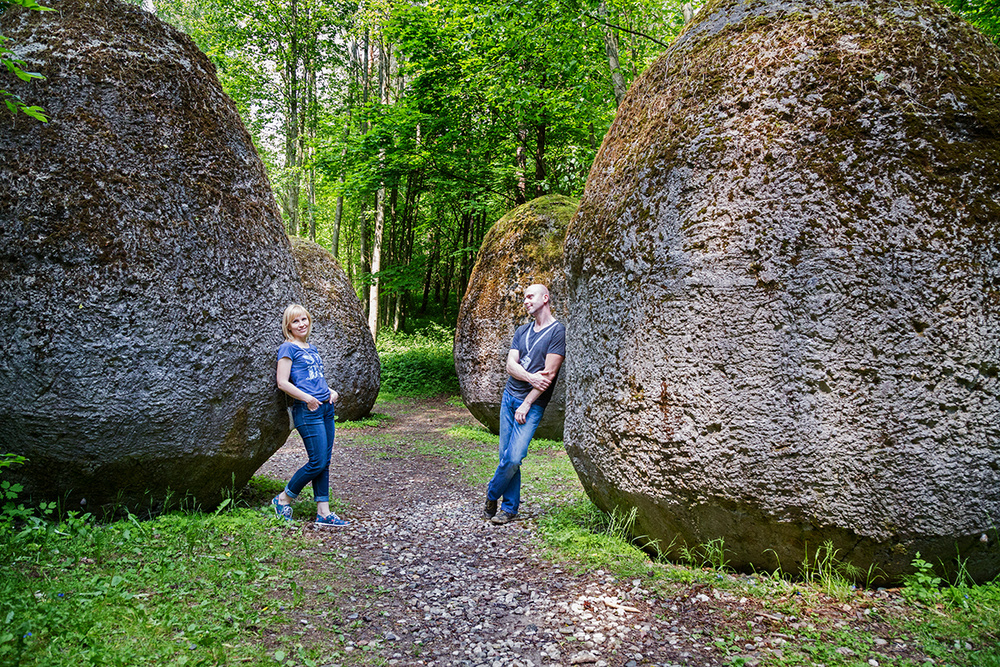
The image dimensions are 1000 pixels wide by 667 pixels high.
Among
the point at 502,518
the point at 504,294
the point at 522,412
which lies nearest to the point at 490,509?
the point at 502,518

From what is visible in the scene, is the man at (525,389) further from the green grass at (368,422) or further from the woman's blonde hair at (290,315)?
the green grass at (368,422)

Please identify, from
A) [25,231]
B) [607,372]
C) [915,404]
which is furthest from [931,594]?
[25,231]

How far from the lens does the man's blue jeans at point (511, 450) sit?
4.93m

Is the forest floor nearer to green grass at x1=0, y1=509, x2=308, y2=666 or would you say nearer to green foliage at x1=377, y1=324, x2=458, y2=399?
green grass at x1=0, y1=509, x2=308, y2=666

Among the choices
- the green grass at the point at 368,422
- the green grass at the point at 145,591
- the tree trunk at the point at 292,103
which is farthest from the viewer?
the tree trunk at the point at 292,103

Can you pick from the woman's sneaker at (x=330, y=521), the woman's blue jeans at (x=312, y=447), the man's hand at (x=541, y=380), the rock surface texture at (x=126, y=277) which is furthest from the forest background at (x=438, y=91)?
the man's hand at (x=541, y=380)

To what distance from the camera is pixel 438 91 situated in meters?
14.5

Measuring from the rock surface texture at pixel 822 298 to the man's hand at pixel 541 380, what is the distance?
3.30 feet

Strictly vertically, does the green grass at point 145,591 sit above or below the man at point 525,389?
below

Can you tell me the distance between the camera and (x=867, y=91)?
133 inches

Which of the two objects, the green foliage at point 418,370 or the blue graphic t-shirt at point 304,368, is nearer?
the blue graphic t-shirt at point 304,368

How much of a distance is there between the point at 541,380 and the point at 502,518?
1275 mm

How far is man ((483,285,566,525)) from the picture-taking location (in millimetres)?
4902

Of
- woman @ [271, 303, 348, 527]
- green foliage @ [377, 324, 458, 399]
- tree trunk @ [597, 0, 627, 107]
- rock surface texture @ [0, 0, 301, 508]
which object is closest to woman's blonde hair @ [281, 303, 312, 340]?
A: woman @ [271, 303, 348, 527]
